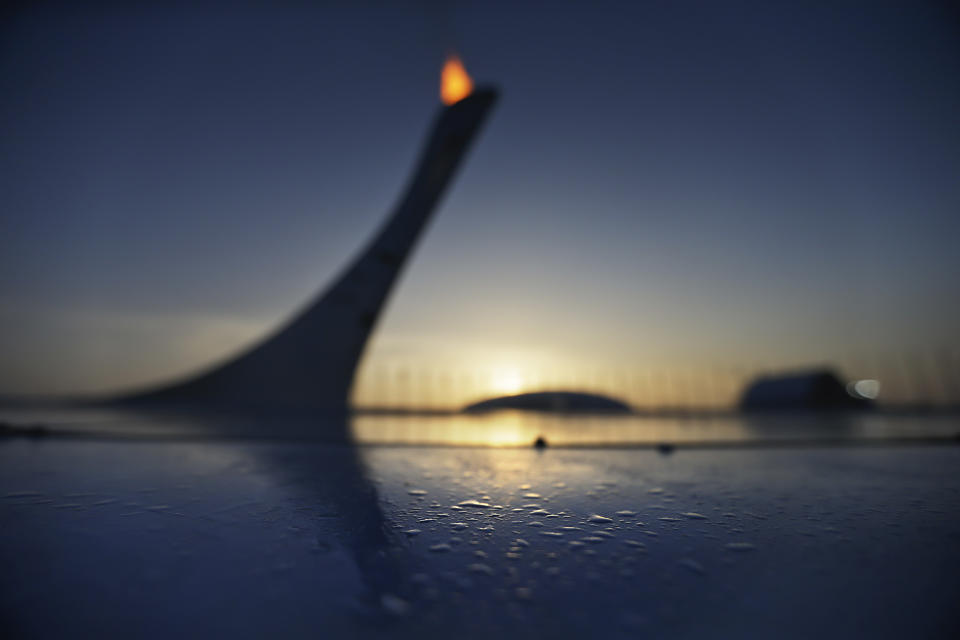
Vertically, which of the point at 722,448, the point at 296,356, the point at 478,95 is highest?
the point at 478,95

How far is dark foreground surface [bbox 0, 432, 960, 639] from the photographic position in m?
1.19

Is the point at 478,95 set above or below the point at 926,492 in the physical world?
above

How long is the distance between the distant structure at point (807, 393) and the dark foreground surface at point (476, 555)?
1399 inches

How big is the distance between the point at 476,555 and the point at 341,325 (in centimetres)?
1531

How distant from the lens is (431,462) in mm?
4277

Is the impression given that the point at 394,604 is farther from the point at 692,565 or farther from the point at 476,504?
the point at 476,504

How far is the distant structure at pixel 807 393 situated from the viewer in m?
31.8

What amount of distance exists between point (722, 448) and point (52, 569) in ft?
21.0

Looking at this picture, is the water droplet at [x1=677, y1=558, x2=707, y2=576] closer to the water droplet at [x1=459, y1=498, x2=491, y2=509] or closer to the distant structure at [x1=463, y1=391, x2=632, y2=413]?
the water droplet at [x1=459, y1=498, x2=491, y2=509]

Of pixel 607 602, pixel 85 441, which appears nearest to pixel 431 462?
pixel 607 602

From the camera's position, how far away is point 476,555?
1.67 metres

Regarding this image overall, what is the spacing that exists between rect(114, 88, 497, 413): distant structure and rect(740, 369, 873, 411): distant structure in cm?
3057

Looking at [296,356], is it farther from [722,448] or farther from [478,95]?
[722,448]

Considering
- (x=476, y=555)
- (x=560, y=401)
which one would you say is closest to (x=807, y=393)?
(x=560, y=401)
